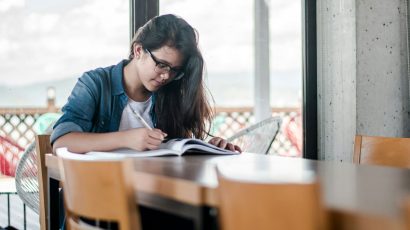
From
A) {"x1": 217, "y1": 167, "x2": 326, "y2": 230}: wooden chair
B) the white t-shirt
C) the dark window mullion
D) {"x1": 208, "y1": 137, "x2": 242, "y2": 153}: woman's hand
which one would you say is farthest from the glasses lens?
the dark window mullion

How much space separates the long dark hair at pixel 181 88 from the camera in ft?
6.08

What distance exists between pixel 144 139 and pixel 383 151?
0.74m

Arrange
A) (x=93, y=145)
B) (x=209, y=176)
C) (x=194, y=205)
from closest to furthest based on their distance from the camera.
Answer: (x=194, y=205) < (x=209, y=176) < (x=93, y=145)

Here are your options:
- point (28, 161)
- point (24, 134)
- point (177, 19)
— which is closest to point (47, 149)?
point (28, 161)

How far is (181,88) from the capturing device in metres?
1.95

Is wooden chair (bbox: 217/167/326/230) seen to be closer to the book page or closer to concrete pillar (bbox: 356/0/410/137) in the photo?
the book page

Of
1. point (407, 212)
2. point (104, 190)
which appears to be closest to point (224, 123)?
point (104, 190)

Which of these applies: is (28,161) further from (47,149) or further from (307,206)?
(307,206)

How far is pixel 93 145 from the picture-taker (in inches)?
60.6

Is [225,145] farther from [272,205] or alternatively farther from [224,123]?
[224,123]

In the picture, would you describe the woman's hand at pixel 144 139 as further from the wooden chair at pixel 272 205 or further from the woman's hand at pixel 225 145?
the wooden chair at pixel 272 205

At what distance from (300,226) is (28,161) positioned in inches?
67.2

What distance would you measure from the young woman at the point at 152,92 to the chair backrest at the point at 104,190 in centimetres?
62

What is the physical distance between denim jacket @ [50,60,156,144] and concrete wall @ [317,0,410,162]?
4.69 feet
